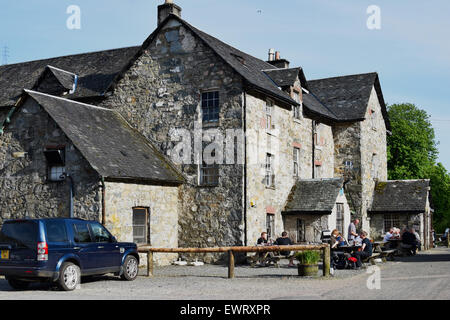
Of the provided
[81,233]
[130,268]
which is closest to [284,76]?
[130,268]

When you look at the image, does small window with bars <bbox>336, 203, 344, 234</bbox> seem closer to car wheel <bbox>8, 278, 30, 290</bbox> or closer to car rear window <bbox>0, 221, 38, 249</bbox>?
car wheel <bbox>8, 278, 30, 290</bbox>

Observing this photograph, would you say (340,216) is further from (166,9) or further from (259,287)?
(259,287)

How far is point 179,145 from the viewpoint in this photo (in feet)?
81.1

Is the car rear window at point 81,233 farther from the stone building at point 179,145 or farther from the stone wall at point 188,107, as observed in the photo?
the stone wall at point 188,107

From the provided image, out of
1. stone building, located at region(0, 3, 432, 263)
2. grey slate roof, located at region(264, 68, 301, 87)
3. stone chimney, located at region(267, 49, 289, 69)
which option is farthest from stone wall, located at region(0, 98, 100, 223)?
stone chimney, located at region(267, 49, 289, 69)

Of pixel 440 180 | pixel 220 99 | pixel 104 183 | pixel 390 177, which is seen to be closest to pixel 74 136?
pixel 104 183

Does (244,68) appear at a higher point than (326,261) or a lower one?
higher

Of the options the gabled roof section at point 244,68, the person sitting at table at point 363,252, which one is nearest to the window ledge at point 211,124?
the gabled roof section at point 244,68

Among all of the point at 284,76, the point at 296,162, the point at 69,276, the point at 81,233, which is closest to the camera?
the point at 69,276

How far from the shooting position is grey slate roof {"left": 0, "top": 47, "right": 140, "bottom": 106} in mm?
27562

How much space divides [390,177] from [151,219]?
99.8 ft

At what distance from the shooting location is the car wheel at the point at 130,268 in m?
17.2

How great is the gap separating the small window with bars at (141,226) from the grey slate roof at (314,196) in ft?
23.2

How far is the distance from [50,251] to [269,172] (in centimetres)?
1313
